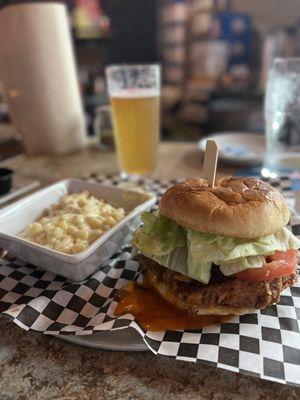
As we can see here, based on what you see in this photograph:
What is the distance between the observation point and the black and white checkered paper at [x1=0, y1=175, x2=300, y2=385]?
0.67 m

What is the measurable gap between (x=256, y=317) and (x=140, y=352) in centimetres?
28

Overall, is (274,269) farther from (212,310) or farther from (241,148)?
(241,148)

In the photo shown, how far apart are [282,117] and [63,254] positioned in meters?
1.20

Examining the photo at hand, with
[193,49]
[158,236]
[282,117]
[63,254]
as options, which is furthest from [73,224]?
[193,49]

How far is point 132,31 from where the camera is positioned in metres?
5.80

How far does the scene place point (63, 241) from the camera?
95cm

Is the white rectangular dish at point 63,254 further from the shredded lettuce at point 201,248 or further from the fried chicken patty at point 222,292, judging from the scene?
the fried chicken patty at point 222,292

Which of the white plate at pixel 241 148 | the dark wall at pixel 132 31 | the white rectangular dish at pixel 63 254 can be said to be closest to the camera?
the white rectangular dish at pixel 63 254

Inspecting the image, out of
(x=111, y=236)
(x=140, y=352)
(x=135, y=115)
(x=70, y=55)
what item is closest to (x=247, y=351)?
(x=140, y=352)

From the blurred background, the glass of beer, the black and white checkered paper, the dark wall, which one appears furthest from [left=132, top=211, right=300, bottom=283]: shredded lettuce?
the dark wall

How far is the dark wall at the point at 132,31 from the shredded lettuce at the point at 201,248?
5.60m

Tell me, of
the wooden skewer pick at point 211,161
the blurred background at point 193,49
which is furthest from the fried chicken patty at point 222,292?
the blurred background at point 193,49

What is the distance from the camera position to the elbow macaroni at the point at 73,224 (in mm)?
955

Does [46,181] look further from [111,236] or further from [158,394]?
[158,394]
